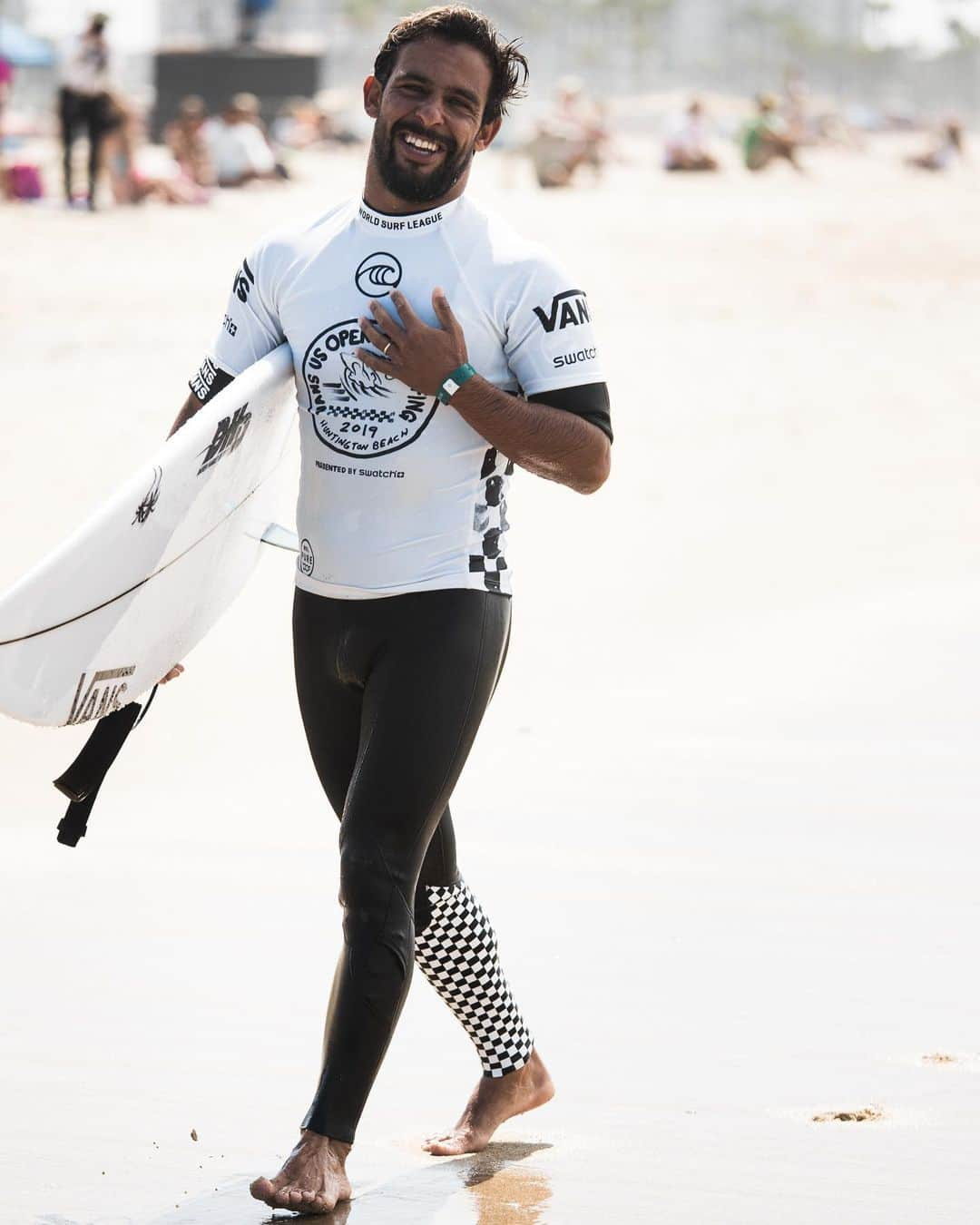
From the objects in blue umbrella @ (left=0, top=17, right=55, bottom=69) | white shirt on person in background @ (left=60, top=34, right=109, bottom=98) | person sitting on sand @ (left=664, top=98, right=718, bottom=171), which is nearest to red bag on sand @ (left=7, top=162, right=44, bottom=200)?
white shirt on person in background @ (left=60, top=34, right=109, bottom=98)

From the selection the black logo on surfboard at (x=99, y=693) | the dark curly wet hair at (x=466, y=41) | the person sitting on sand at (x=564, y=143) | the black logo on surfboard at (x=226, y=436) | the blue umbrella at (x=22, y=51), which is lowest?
the black logo on surfboard at (x=99, y=693)

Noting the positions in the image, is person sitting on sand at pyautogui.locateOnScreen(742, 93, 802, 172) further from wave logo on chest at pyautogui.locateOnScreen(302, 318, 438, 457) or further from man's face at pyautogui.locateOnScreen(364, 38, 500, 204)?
wave logo on chest at pyautogui.locateOnScreen(302, 318, 438, 457)

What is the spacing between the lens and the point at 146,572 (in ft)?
11.8

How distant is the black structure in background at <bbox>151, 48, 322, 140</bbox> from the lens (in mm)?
35594

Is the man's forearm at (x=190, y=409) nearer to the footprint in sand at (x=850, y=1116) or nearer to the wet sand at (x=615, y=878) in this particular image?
the wet sand at (x=615, y=878)

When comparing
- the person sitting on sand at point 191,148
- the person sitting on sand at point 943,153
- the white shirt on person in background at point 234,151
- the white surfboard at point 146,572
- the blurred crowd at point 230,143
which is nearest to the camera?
the white surfboard at point 146,572

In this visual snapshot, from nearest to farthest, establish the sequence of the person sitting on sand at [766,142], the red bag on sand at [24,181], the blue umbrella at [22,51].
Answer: the red bag on sand at [24,181], the person sitting on sand at [766,142], the blue umbrella at [22,51]

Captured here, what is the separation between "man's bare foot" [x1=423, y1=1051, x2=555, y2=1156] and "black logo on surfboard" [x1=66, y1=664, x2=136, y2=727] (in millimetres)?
969

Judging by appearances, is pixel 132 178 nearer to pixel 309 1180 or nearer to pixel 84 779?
pixel 84 779

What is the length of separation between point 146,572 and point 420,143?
884 mm

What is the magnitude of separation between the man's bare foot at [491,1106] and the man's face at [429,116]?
62.6 inches

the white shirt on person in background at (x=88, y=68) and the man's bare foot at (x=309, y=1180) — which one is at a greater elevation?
the white shirt on person in background at (x=88, y=68)

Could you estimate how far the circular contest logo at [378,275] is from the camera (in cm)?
346

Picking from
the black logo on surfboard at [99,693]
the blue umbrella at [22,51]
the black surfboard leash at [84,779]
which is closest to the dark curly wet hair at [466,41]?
the black logo on surfboard at [99,693]
